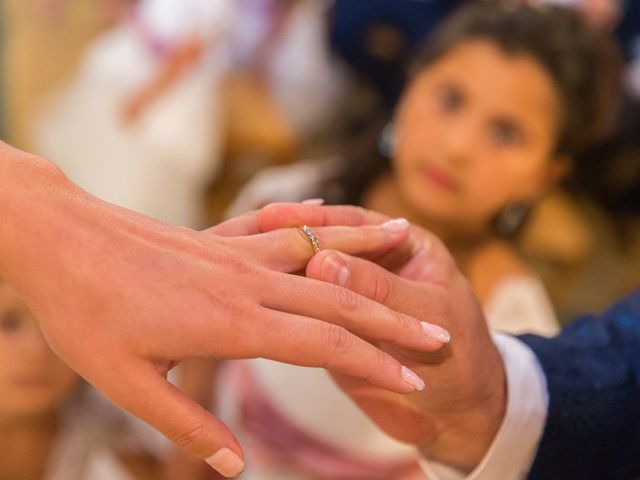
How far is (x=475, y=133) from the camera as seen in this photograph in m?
1.03

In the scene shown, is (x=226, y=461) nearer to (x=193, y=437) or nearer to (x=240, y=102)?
(x=193, y=437)

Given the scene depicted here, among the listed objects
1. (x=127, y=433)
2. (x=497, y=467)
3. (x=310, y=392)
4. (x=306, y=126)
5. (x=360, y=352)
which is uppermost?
(x=360, y=352)

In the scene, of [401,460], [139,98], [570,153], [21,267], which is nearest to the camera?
[21,267]

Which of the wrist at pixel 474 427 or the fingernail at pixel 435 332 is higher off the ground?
the fingernail at pixel 435 332

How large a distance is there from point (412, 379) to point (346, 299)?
6 cm

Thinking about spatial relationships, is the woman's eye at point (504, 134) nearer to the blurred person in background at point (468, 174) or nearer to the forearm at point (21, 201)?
the blurred person in background at point (468, 174)

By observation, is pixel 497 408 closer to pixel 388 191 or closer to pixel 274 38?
pixel 388 191

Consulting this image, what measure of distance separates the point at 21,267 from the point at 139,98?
1.19 m

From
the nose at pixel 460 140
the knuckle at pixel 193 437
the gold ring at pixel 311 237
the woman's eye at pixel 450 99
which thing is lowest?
the knuckle at pixel 193 437

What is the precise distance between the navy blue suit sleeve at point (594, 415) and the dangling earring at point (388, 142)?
0.60 m

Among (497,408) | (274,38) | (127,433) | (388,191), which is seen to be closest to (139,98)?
(274,38)

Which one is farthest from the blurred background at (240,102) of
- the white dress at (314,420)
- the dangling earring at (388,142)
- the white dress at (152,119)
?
the white dress at (314,420)

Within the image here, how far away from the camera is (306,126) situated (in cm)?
163

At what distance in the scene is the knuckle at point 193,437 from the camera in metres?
0.45
